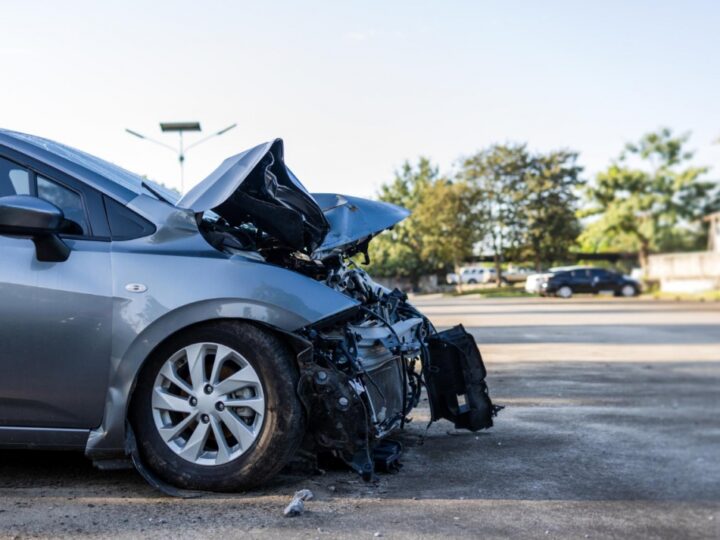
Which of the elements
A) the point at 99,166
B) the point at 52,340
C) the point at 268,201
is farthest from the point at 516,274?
the point at 52,340

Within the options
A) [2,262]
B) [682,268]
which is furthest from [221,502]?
[682,268]

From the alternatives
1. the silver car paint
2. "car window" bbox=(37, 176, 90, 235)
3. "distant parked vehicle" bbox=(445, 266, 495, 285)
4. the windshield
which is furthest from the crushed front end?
"distant parked vehicle" bbox=(445, 266, 495, 285)

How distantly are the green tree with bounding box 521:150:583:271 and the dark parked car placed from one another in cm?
1268

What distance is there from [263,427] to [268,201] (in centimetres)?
124

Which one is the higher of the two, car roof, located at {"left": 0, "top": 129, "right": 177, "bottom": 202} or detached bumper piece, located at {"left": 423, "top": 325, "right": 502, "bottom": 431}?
car roof, located at {"left": 0, "top": 129, "right": 177, "bottom": 202}

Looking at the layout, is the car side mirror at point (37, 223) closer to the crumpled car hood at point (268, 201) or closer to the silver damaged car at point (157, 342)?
the silver damaged car at point (157, 342)

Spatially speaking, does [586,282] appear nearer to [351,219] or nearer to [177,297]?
[351,219]

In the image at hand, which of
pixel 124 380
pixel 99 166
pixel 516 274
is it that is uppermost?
pixel 99 166

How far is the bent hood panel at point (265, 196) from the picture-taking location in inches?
143

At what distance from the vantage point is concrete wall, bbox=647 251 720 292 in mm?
28281

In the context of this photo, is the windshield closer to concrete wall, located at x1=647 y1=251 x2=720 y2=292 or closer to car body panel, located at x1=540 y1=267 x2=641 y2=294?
concrete wall, located at x1=647 y1=251 x2=720 y2=292

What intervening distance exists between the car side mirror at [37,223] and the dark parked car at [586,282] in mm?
34606

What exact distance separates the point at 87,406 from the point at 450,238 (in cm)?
4619

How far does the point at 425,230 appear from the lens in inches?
1999
